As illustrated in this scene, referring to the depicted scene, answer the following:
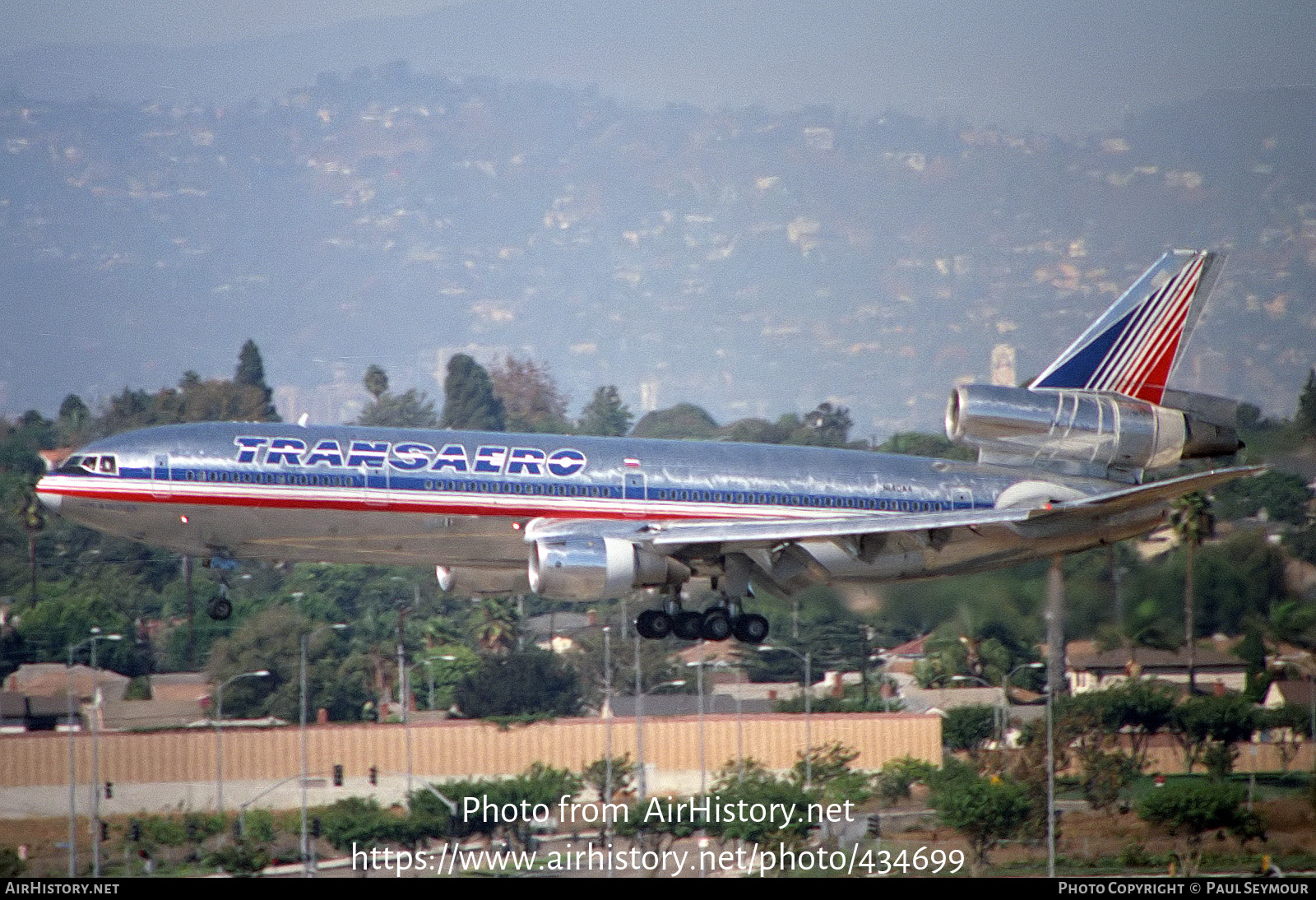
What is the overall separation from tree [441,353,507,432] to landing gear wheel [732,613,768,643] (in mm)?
125754

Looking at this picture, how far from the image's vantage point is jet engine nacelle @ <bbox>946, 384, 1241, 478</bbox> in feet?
146

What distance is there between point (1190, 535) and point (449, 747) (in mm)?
29440

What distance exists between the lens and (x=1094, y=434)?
4512cm

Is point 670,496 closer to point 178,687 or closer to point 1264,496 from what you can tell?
point 178,687

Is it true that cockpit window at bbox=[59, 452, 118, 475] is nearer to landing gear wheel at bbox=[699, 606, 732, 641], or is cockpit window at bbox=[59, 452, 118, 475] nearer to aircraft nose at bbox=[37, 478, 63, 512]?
aircraft nose at bbox=[37, 478, 63, 512]

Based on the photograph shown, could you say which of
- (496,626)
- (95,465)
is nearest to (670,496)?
(95,465)

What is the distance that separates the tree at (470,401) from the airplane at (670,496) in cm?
12574

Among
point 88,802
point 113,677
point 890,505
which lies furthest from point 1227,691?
point 113,677

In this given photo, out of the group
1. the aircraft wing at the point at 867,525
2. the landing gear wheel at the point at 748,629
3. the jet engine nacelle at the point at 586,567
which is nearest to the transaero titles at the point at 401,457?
the jet engine nacelle at the point at 586,567

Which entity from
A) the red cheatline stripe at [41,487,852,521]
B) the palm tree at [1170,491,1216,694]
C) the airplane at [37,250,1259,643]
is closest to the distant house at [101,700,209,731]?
the airplane at [37,250,1259,643]

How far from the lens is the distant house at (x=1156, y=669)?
5572cm

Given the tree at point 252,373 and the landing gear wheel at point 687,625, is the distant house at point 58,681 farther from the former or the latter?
the tree at point 252,373

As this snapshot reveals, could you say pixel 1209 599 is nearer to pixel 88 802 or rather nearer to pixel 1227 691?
pixel 1227 691

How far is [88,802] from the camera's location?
54625 millimetres
